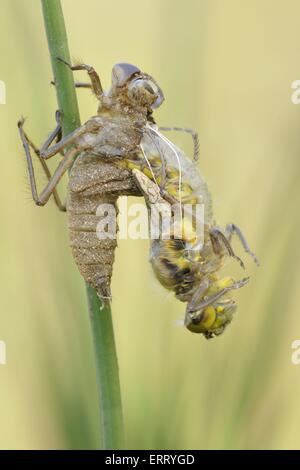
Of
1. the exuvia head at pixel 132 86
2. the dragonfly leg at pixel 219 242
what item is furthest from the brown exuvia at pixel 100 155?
the dragonfly leg at pixel 219 242

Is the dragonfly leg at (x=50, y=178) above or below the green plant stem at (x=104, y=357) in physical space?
above

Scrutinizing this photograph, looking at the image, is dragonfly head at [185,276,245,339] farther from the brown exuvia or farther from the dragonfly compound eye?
the dragonfly compound eye

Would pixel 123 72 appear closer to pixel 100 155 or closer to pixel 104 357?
pixel 100 155

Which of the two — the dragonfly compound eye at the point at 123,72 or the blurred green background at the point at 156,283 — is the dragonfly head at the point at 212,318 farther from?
the dragonfly compound eye at the point at 123,72

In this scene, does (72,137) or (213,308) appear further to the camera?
(213,308)

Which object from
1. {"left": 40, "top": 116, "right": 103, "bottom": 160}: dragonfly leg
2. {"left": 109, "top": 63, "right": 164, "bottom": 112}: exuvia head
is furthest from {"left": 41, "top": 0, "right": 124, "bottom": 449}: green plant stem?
{"left": 109, "top": 63, "right": 164, "bottom": 112}: exuvia head

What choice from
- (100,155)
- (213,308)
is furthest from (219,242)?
(100,155)

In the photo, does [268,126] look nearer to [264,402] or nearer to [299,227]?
[299,227]
